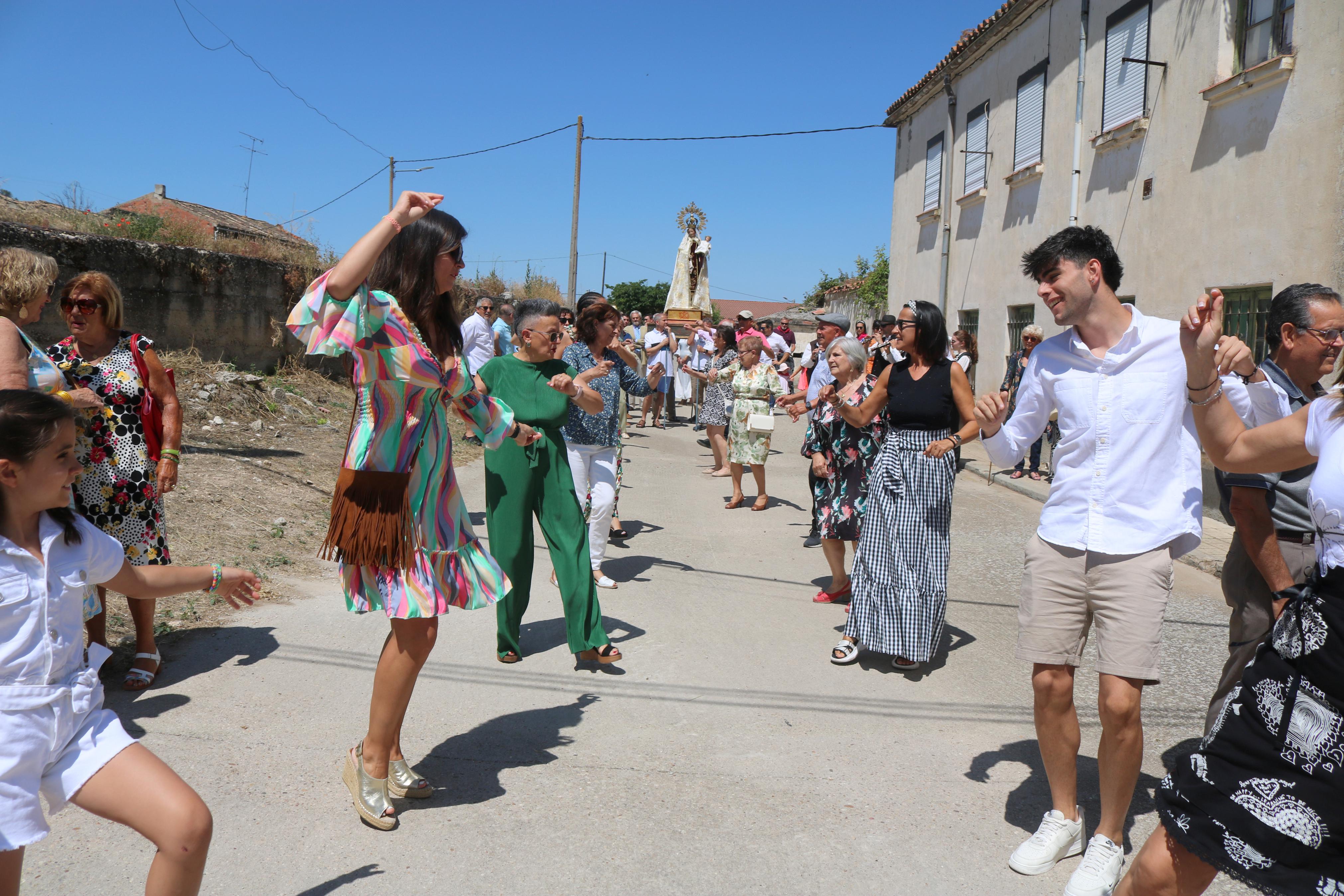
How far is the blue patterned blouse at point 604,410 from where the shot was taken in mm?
6598

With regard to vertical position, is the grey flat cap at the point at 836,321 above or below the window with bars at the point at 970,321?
below

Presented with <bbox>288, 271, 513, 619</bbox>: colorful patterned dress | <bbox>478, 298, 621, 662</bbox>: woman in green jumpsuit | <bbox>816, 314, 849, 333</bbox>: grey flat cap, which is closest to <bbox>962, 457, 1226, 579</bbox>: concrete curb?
<bbox>816, 314, 849, 333</bbox>: grey flat cap

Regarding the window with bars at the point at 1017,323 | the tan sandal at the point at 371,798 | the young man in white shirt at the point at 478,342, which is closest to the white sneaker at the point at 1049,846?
the tan sandal at the point at 371,798

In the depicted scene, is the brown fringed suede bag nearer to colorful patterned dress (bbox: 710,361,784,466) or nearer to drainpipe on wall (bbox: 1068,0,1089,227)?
colorful patterned dress (bbox: 710,361,784,466)

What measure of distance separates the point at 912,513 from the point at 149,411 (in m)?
3.85

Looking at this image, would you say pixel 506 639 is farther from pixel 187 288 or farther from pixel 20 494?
pixel 187 288

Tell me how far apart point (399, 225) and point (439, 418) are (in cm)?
73

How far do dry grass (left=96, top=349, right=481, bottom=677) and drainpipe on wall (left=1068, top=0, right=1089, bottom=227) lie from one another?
9.16 meters

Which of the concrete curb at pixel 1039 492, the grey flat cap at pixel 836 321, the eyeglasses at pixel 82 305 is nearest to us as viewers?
the eyeglasses at pixel 82 305

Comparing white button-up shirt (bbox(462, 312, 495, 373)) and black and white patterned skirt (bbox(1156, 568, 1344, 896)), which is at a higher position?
white button-up shirt (bbox(462, 312, 495, 373))

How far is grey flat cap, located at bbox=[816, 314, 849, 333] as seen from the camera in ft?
29.4

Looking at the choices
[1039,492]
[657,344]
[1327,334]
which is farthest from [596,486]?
[657,344]

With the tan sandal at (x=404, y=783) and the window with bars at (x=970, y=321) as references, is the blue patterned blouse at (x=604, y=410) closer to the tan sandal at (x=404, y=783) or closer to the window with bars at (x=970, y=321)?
the tan sandal at (x=404, y=783)

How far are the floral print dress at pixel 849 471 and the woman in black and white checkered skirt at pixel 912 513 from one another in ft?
2.01
